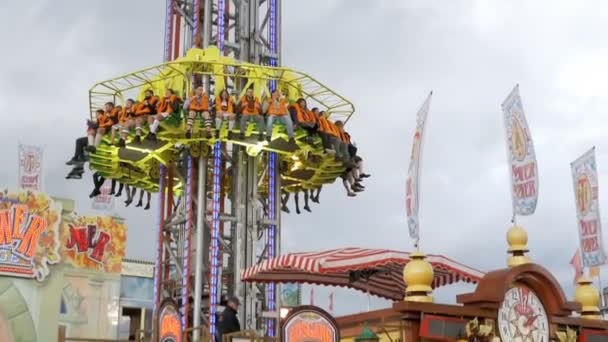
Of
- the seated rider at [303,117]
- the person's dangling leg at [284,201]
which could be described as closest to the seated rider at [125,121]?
the seated rider at [303,117]

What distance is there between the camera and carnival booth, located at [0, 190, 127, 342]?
3697 centimetres

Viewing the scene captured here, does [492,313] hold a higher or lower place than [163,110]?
lower

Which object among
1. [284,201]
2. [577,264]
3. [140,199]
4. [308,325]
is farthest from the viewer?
[140,199]

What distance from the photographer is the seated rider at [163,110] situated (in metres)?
22.5

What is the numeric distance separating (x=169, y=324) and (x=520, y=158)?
25.3 feet

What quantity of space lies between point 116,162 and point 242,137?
4.28m

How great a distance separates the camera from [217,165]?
24.1 metres

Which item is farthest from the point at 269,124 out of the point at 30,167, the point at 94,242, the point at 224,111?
the point at 30,167

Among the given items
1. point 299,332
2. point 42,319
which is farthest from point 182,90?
point 42,319

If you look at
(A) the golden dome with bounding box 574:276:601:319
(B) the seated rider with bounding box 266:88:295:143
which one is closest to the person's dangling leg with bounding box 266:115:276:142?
(B) the seated rider with bounding box 266:88:295:143

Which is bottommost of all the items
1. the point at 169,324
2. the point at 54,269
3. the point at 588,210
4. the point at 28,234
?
the point at 169,324

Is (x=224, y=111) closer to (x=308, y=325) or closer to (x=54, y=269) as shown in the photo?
(x=308, y=325)

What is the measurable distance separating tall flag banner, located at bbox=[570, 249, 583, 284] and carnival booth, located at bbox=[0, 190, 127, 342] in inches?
939

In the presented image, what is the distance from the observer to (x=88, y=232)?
40000mm
